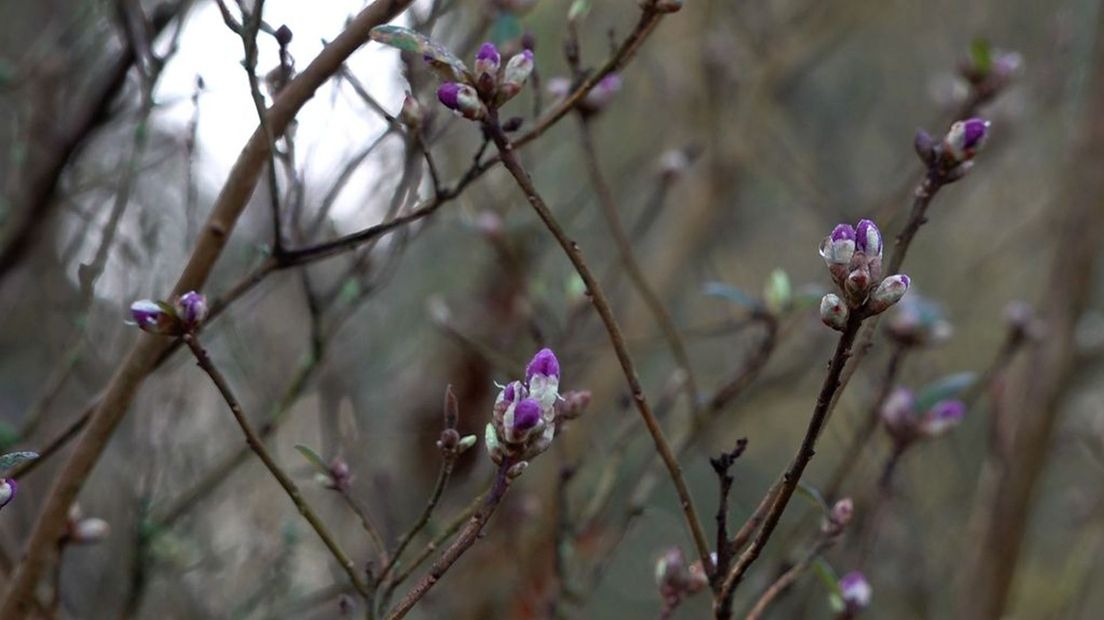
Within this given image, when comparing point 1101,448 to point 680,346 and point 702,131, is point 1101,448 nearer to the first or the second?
point 680,346

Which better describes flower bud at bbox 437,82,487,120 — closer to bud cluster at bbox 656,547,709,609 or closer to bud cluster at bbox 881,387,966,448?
bud cluster at bbox 656,547,709,609

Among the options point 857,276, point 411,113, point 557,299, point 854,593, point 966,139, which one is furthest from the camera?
point 557,299

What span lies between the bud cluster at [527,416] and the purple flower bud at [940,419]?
0.98 meters

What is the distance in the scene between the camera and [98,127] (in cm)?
226

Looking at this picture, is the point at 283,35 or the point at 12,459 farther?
the point at 283,35

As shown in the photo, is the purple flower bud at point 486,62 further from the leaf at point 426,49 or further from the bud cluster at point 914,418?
the bud cluster at point 914,418

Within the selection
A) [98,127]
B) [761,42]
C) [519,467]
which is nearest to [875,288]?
Answer: [519,467]

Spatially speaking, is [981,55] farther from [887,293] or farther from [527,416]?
[527,416]

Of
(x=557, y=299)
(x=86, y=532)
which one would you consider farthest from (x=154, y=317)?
(x=557, y=299)

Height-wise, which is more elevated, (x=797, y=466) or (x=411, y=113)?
(x=411, y=113)

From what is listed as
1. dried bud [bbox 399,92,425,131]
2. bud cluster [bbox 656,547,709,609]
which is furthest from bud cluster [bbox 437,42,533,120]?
bud cluster [bbox 656,547,709,609]

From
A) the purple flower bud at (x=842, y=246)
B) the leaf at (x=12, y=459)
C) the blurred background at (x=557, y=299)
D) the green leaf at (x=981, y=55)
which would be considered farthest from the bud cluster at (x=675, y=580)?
the green leaf at (x=981, y=55)

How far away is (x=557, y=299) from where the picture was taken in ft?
16.2

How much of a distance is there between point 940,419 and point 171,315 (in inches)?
47.4
